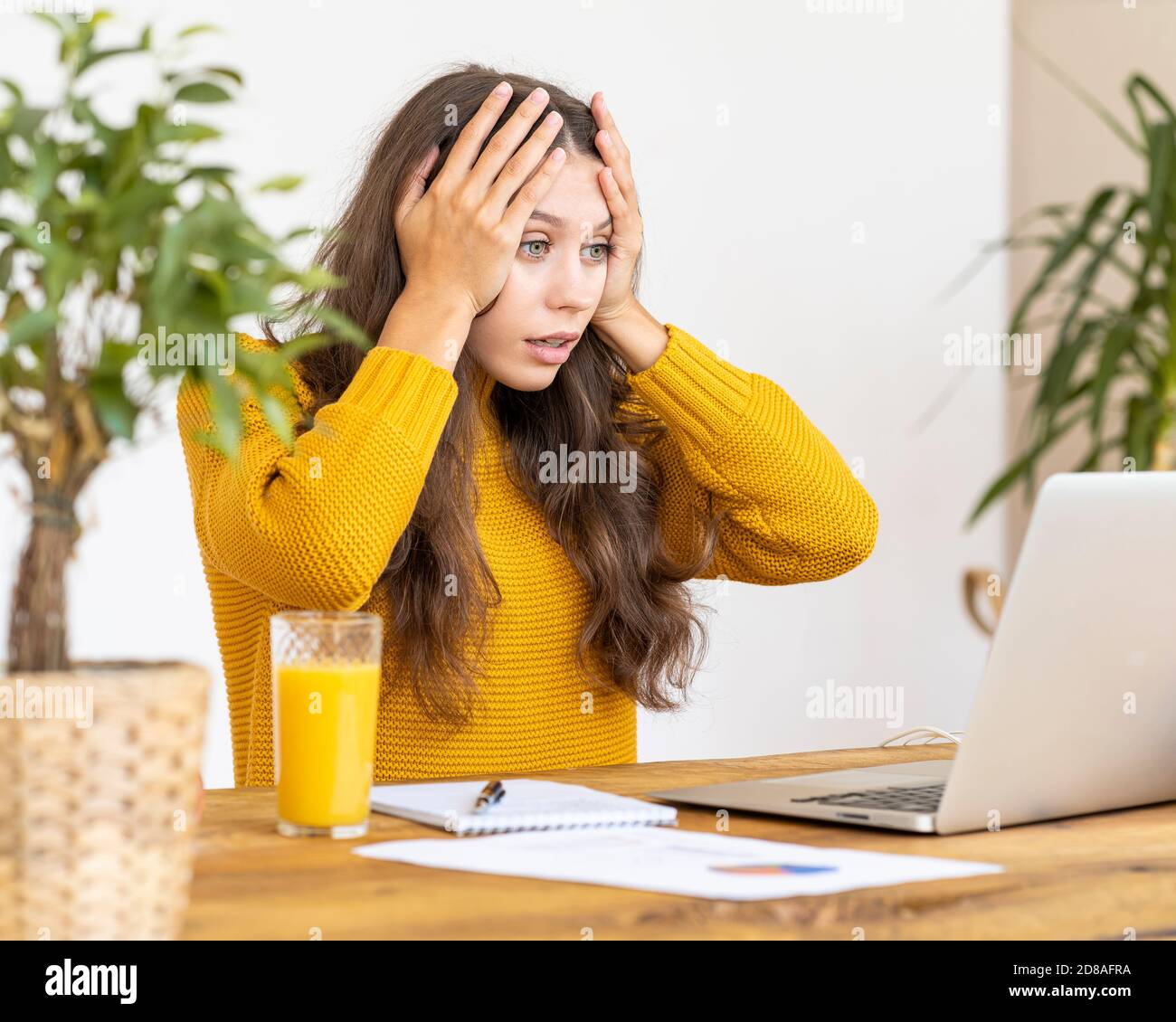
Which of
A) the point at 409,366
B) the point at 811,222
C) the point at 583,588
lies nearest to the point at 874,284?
the point at 811,222

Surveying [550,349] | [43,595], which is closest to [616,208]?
[550,349]

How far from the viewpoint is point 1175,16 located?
326 cm

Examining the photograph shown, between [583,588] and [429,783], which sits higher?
[583,588]

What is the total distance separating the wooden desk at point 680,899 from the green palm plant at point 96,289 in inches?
7.5

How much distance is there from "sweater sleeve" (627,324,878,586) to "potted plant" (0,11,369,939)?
41.6 inches

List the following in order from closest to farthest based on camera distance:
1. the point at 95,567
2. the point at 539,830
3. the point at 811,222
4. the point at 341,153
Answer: the point at 539,830 < the point at 95,567 < the point at 341,153 < the point at 811,222

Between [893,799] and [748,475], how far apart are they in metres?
0.72

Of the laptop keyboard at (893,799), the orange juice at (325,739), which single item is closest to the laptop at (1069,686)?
the laptop keyboard at (893,799)

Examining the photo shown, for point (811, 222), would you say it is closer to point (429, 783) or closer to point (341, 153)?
point (341, 153)

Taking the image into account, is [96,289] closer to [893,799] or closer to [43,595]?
[43,595]

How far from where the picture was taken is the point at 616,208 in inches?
62.5

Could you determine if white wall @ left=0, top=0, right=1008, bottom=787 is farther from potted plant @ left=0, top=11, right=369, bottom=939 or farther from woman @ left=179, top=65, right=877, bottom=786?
potted plant @ left=0, top=11, right=369, bottom=939

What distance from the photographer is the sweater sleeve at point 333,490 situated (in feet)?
4.25
